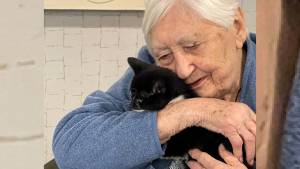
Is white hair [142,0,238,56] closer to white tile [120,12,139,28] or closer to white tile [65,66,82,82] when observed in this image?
white tile [120,12,139,28]

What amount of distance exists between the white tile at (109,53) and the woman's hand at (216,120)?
1.35 m

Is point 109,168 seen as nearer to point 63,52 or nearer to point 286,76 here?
point 286,76

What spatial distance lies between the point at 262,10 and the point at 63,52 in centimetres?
204

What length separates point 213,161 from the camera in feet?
2.92

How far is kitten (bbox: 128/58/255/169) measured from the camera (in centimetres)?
97

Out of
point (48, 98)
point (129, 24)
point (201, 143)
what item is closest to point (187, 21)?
point (201, 143)

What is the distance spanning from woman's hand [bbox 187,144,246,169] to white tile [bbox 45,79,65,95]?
1.56 metres

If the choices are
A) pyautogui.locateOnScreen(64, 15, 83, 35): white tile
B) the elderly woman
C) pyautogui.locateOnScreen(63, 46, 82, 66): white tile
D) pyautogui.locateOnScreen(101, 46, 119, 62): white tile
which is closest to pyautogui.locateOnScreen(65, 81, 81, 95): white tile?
pyautogui.locateOnScreen(63, 46, 82, 66): white tile

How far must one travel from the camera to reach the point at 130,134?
2.91ft

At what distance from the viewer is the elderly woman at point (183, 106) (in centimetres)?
87

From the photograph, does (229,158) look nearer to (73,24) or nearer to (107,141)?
(107,141)

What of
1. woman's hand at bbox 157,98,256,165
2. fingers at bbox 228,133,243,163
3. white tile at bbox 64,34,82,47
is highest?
white tile at bbox 64,34,82,47

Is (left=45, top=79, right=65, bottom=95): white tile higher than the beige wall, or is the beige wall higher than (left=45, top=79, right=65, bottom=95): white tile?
the beige wall

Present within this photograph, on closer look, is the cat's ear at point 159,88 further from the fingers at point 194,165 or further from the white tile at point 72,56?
the white tile at point 72,56
